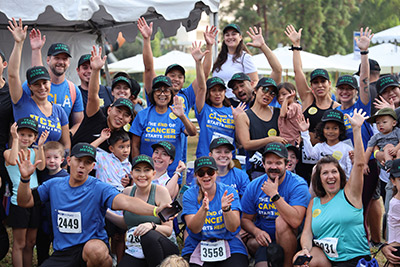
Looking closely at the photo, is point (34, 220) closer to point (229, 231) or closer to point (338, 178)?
point (229, 231)

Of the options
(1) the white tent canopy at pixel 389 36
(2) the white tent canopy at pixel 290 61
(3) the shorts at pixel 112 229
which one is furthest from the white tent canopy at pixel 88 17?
(2) the white tent canopy at pixel 290 61

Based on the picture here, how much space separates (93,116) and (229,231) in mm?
2076

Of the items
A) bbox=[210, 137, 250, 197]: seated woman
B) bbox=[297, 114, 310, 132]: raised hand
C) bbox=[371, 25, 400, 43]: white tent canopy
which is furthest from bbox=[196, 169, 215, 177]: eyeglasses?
bbox=[371, 25, 400, 43]: white tent canopy

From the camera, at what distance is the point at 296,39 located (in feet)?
19.9

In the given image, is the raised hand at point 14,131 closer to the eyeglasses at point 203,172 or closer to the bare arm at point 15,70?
the bare arm at point 15,70

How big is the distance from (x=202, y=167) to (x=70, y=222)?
126cm

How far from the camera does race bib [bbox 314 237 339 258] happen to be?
14.1 ft

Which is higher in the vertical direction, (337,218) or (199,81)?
(199,81)

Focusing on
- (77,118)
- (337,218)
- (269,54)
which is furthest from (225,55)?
(337,218)

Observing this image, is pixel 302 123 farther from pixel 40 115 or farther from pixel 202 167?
pixel 40 115

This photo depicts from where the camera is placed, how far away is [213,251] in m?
4.53

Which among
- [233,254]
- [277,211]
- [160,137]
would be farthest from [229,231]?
[160,137]

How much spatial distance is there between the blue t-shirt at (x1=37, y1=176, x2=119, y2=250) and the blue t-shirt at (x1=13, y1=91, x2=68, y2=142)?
2.34 ft

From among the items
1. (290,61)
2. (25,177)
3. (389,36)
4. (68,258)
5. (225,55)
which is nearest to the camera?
(25,177)
